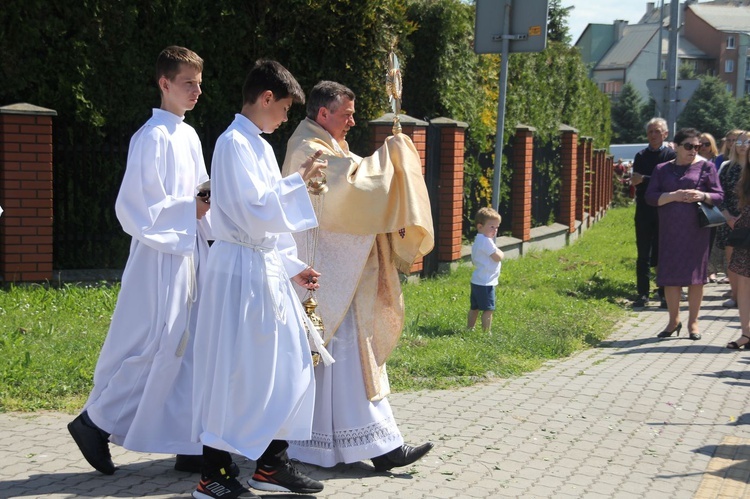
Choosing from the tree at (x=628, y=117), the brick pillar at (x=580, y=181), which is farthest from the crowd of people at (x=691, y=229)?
the tree at (x=628, y=117)

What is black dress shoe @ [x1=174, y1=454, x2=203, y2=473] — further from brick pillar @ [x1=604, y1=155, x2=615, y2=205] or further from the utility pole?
brick pillar @ [x1=604, y1=155, x2=615, y2=205]

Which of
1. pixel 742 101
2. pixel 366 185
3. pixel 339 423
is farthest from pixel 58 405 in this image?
pixel 742 101

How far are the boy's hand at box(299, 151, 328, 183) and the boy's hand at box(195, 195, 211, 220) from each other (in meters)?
0.52

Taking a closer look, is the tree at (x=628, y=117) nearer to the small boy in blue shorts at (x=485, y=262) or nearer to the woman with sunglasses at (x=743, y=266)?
Result: the woman with sunglasses at (x=743, y=266)

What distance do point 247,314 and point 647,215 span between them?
849 cm

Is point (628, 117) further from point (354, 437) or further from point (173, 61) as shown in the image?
point (173, 61)

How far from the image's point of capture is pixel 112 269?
34.9ft

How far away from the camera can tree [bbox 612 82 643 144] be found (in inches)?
2832

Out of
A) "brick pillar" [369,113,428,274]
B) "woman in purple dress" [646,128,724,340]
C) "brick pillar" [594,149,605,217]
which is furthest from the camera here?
"brick pillar" [594,149,605,217]

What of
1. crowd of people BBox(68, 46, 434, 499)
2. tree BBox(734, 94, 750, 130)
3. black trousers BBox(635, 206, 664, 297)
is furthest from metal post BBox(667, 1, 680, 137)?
tree BBox(734, 94, 750, 130)

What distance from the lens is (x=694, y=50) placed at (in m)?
100

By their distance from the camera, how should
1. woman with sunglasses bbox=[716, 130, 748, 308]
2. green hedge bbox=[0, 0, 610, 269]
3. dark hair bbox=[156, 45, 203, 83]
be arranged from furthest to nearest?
woman with sunglasses bbox=[716, 130, 748, 308] < green hedge bbox=[0, 0, 610, 269] < dark hair bbox=[156, 45, 203, 83]

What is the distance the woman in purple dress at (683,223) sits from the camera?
9.76 metres

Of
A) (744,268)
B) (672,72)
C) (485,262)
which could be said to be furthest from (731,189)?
(672,72)
